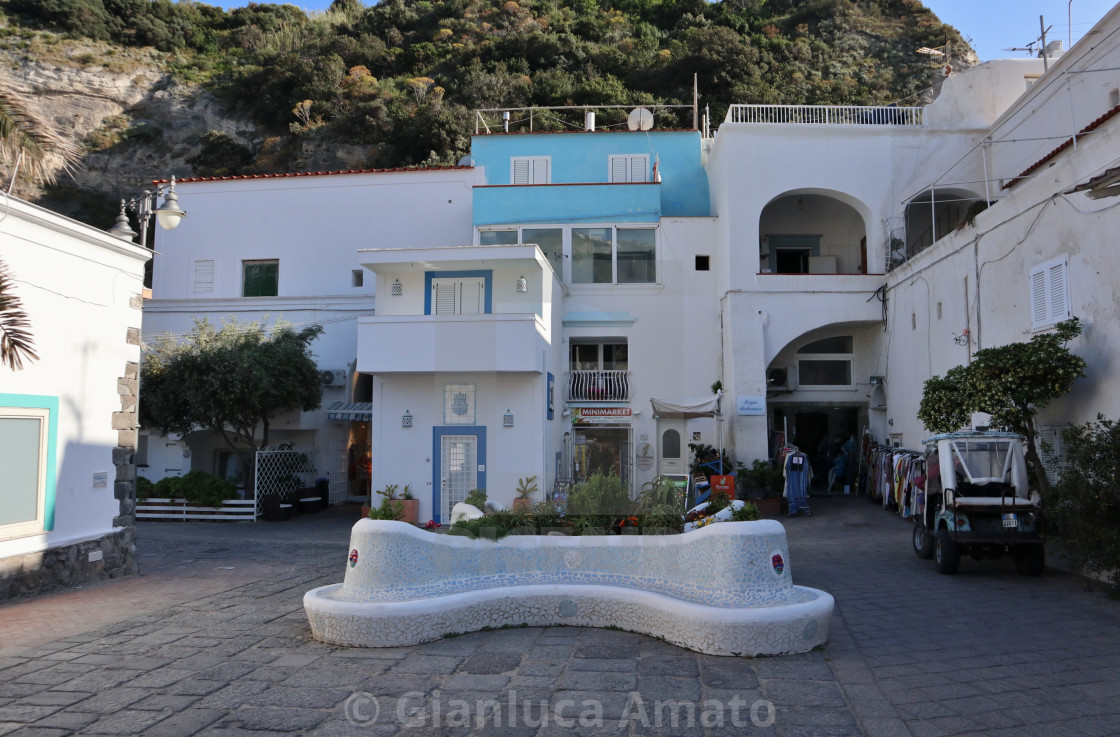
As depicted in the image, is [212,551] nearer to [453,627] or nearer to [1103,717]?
[453,627]

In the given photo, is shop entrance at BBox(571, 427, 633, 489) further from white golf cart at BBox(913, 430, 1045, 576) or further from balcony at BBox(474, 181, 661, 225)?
white golf cart at BBox(913, 430, 1045, 576)

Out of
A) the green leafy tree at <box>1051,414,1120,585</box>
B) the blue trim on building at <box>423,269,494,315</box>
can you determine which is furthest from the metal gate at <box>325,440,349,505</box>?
the green leafy tree at <box>1051,414,1120,585</box>

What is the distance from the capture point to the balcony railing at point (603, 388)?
20578 mm

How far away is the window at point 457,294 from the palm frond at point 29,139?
10719mm

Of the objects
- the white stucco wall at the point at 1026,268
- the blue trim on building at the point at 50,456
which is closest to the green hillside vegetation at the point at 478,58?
the white stucco wall at the point at 1026,268

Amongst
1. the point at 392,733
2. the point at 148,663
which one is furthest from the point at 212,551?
the point at 392,733

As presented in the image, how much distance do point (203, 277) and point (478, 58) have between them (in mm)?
24976

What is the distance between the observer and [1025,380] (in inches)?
392

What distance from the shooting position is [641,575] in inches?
291

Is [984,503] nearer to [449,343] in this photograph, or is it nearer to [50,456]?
[449,343]

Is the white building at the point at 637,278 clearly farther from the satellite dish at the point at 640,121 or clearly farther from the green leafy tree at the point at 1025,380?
the green leafy tree at the point at 1025,380

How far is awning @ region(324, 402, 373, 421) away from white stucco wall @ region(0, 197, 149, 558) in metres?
9.77

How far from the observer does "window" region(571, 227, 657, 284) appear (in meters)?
21.0

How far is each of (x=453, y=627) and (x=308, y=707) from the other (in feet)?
6.05
